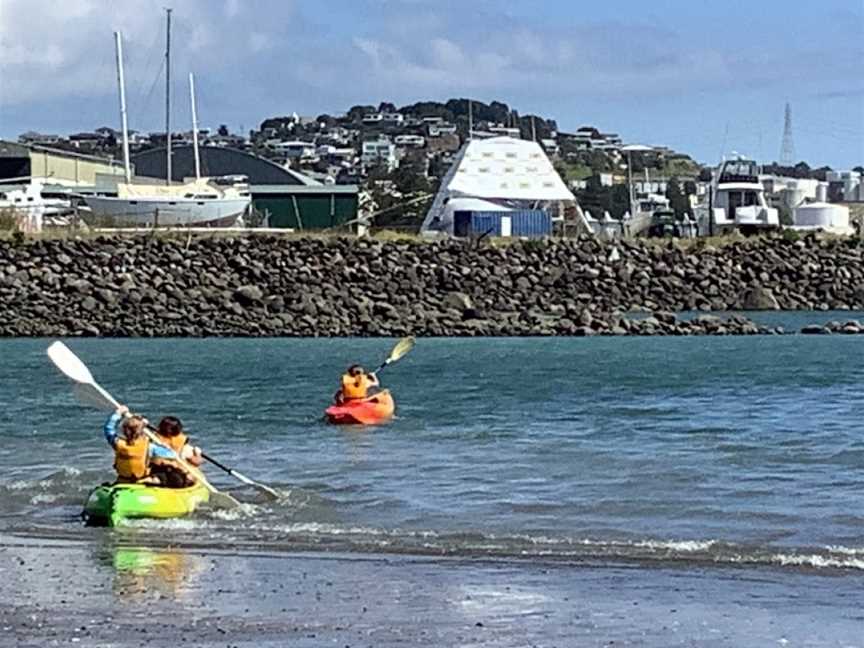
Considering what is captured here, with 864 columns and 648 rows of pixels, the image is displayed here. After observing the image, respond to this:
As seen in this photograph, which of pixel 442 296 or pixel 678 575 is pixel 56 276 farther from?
pixel 678 575

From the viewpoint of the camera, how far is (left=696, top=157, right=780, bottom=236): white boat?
8612 cm

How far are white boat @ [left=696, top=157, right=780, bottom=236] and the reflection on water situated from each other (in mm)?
68185

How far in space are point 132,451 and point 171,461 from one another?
0.46 meters

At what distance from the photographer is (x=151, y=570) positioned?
14.3 meters

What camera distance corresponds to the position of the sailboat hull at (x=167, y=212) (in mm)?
69438

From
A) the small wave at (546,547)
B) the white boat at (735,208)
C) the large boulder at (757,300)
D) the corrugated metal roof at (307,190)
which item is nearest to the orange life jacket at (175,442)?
the small wave at (546,547)

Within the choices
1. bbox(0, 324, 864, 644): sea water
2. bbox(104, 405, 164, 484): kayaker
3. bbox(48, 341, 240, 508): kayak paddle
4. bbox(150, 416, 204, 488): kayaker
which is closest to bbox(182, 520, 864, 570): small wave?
bbox(0, 324, 864, 644): sea water

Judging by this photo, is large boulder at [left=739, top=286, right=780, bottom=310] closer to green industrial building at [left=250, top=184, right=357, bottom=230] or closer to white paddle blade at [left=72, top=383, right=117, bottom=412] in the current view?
green industrial building at [left=250, top=184, right=357, bottom=230]

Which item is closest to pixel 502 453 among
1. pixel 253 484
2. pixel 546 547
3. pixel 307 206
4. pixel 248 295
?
pixel 253 484

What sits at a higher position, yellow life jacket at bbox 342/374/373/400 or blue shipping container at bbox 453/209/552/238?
blue shipping container at bbox 453/209/552/238

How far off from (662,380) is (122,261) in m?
23.5

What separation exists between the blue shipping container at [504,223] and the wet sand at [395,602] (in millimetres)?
61004

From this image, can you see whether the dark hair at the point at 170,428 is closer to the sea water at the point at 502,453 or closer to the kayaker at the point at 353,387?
the sea water at the point at 502,453

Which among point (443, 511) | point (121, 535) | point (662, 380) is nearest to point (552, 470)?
point (443, 511)
